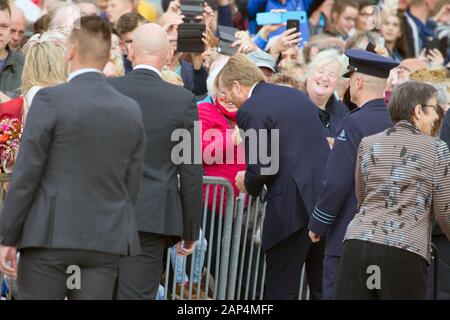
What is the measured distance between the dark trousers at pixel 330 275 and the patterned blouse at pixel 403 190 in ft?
2.52

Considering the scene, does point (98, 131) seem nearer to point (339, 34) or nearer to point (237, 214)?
point (237, 214)

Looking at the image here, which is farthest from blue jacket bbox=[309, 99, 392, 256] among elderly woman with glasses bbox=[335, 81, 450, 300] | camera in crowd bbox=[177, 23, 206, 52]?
camera in crowd bbox=[177, 23, 206, 52]

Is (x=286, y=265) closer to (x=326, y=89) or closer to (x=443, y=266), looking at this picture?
(x=443, y=266)

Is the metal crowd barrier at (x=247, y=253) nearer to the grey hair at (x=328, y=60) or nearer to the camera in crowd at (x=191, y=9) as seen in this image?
the grey hair at (x=328, y=60)

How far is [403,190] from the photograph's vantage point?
705 cm

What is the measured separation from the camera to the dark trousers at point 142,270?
739cm

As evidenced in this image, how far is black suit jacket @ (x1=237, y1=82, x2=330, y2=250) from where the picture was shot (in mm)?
8625

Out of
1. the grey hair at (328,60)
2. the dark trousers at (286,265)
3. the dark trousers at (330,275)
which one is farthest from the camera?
the grey hair at (328,60)

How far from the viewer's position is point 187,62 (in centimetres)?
1188

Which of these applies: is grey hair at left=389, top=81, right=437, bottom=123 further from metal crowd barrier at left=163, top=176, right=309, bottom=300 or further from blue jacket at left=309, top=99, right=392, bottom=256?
metal crowd barrier at left=163, top=176, right=309, bottom=300

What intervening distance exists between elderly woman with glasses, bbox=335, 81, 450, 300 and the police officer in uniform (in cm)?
56

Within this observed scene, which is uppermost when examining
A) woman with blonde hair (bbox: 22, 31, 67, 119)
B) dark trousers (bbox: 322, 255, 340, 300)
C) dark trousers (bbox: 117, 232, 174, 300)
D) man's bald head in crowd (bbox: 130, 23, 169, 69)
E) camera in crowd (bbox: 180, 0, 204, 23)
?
man's bald head in crowd (bbox: 130, 23, 169, 69)

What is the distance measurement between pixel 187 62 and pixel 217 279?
3420 millimetres

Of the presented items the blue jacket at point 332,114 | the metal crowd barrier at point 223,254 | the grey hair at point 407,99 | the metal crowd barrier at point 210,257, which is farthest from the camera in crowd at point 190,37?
the grey hair at point 407,99
